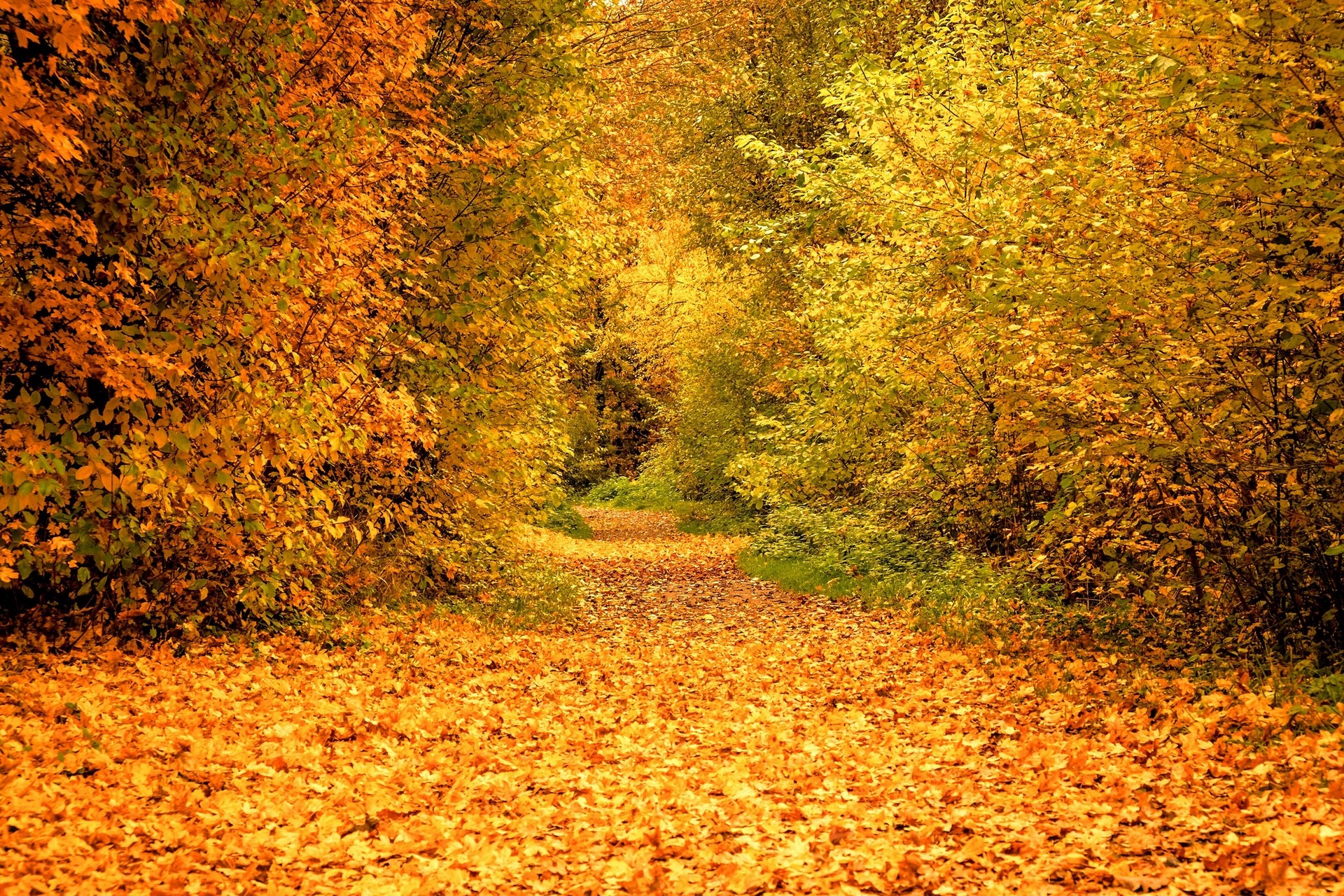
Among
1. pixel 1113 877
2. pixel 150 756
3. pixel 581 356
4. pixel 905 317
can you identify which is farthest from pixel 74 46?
pixel 581 356

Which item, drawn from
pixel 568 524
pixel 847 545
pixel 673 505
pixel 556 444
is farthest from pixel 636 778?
pixel 673 505

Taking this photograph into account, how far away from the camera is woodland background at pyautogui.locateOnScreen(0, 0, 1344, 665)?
6500 millimetres

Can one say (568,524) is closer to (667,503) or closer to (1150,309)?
(667,503)

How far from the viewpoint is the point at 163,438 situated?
6859 millimetres

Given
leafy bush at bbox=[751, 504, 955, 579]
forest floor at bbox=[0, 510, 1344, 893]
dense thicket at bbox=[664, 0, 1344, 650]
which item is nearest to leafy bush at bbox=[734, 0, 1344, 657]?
dense thicket at bbox=[664, 0, 1344, 650]

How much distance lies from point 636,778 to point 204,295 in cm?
506

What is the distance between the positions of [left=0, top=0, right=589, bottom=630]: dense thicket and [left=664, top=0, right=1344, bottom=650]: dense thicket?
588 centimetres

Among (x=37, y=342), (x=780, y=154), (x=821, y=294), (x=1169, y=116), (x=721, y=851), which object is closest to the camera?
(x=721, y=851)

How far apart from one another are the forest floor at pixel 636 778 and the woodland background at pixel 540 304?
1.14 metres

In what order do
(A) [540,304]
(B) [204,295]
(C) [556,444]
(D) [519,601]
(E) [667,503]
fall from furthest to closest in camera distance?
(E) [667,503], (C) [556,444], (D) [519,601], (A) [540,304], (B) [204,295]

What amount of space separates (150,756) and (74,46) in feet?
14.2

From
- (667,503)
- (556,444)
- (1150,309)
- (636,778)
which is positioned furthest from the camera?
(667,503)

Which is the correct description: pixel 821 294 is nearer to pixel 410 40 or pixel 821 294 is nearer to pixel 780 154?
pixel 780 154

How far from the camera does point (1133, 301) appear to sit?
23.8 ft
